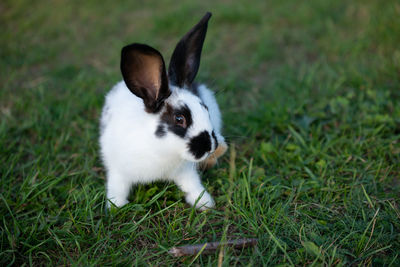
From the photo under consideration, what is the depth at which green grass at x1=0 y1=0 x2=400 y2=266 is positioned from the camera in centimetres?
237

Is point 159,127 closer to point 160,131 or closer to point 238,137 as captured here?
point 160,131

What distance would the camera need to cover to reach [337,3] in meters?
5.90

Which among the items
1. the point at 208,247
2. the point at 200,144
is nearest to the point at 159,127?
the point at 200,144

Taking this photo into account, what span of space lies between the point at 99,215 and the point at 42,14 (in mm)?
4828

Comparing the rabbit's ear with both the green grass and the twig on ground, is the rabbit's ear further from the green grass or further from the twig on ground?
the twig on ground

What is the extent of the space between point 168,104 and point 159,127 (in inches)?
7.4

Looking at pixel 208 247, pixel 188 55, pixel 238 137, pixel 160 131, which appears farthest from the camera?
pixel 238 137

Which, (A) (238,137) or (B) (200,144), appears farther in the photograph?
(A) (238,137)

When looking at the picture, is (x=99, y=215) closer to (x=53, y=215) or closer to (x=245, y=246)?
(x=53, y=215)

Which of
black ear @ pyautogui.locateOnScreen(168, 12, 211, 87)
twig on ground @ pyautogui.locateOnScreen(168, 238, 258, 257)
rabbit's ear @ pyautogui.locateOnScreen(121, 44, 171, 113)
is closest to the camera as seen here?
twig on ground @ pyautogui.locateOnScreen(168, 238, 258, 257)

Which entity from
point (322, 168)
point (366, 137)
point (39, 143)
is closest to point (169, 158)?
point (322, 168)

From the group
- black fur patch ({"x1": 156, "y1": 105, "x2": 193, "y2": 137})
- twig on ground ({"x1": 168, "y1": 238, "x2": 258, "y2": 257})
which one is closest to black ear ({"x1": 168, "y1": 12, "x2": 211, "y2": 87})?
black fur patch ({"x1": 156, "y1": 105, "x2": 193, "y2": 137})

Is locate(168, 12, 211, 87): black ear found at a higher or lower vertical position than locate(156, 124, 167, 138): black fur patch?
higher

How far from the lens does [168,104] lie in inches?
97.4
